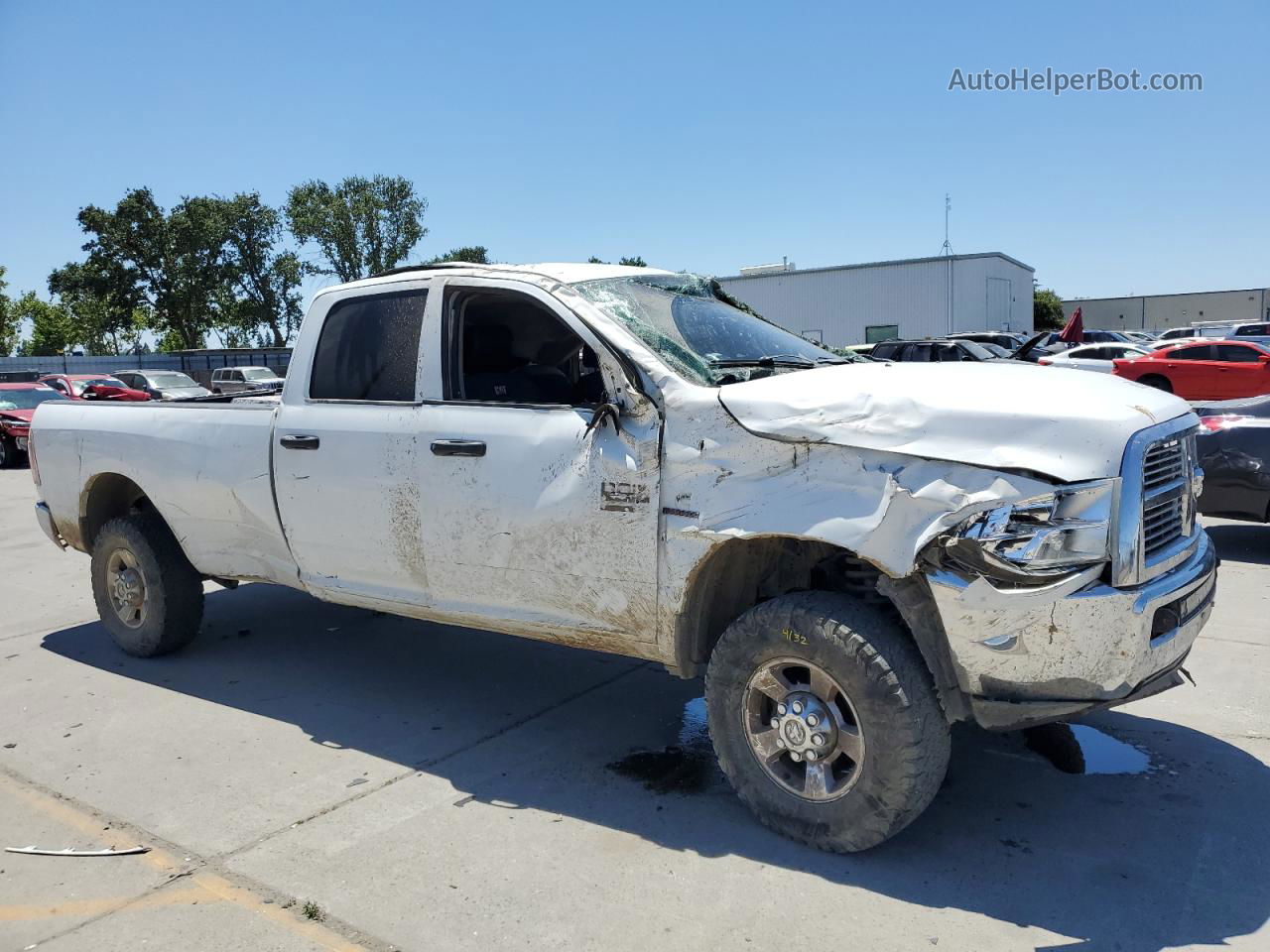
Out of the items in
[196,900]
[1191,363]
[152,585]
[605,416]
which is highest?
[1191,363]

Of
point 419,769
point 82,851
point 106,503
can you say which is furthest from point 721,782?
point 106,503

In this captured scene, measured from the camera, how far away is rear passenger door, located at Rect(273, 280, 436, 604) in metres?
4.34

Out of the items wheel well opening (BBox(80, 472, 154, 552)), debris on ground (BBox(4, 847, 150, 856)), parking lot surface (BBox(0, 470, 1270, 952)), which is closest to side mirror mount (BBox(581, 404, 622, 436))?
parking lot surface (BBox(0, 470, 1270, 952))

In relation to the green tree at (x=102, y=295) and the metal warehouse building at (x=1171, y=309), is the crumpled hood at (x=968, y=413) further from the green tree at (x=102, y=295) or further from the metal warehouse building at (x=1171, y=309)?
the metal warehouse building at (x=1171, y=309)

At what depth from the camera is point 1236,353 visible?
760 inches

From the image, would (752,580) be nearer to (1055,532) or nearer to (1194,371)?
(1055,532)

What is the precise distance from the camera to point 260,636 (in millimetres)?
6344

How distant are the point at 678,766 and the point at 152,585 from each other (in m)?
3.37

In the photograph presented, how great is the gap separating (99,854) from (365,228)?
60.5 metres

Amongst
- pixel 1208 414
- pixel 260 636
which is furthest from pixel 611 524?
pixel 1208 414

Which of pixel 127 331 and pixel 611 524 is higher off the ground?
pixel 127 331

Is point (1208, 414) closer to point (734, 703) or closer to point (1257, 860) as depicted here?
point (1257, 860)

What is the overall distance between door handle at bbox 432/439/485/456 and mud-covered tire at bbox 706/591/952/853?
1298 mm

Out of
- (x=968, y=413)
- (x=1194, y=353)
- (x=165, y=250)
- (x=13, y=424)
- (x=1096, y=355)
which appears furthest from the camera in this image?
(x=165, y=250)
